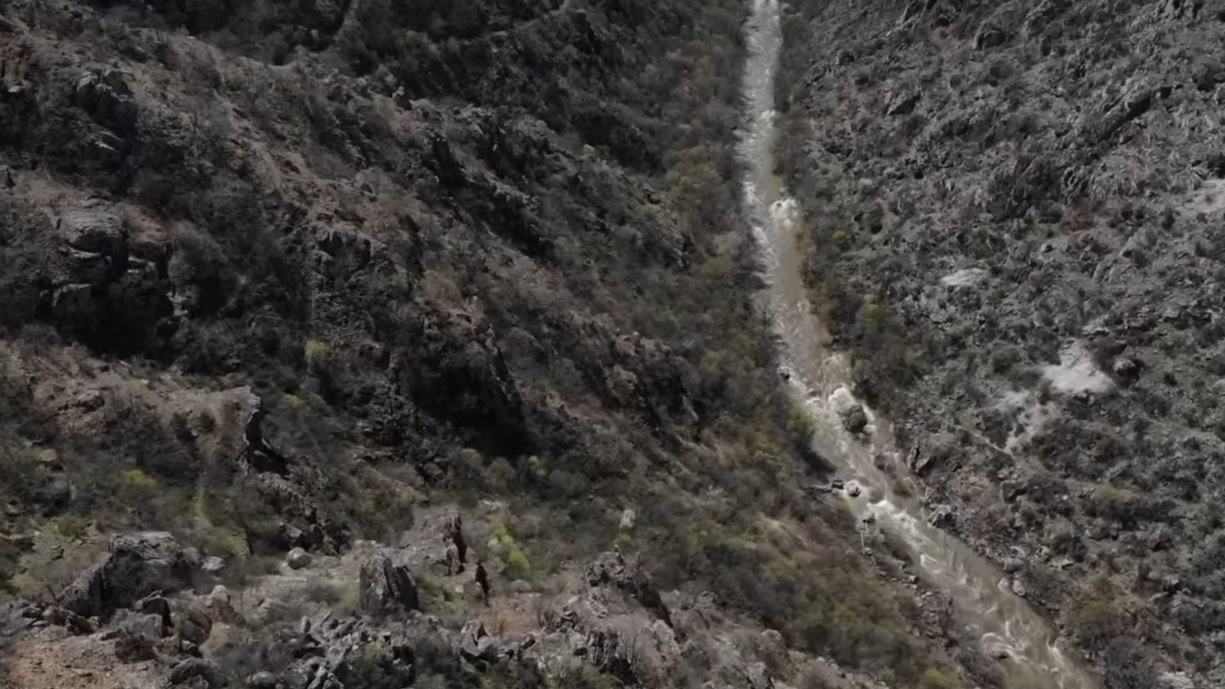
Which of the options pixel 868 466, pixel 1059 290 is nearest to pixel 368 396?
pixel 868 466

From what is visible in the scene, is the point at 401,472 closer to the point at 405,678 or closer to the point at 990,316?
the point at 405,678

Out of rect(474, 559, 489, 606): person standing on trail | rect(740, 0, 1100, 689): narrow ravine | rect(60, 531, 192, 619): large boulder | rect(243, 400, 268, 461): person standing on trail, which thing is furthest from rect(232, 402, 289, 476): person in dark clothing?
rect(740, 0, 1100, 689): narrow ravine

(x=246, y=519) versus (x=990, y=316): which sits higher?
(x=990, y=316)

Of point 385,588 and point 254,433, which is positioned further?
point 254,433

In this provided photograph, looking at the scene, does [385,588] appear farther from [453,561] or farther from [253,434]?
[253,434]

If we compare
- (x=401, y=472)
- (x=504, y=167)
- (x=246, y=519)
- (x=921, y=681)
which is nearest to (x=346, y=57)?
A: (x=504, y=167)

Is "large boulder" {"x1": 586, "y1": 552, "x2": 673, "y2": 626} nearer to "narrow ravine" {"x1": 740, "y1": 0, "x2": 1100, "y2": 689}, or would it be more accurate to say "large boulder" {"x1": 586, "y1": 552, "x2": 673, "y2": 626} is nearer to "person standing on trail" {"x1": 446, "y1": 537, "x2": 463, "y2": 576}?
"person standing on trail" {"x1": 446, "y1": 537, "x2": 463, "y2": 576}
